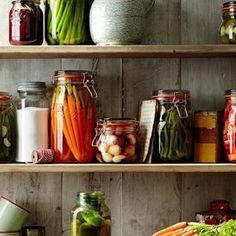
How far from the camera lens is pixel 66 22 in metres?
2.04

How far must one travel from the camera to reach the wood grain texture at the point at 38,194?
222 cm

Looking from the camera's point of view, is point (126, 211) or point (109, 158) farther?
A: point (126, 211)

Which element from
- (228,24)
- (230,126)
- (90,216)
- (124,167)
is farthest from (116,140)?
(228,24)

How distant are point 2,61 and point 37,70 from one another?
0.11 m

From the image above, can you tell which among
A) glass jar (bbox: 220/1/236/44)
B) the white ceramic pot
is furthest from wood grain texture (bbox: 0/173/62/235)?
glass jar (bbox: 220/1/236/44)

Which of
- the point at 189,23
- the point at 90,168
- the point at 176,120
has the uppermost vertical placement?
the point at 189,23

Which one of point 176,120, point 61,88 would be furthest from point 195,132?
point 61,88

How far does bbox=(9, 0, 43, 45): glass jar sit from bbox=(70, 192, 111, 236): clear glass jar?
1.51 ft

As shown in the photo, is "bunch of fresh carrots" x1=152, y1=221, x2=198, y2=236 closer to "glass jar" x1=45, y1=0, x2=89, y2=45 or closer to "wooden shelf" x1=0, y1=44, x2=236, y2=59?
"wooden shelf" x1=0, y1=44, x2=236, y2=59

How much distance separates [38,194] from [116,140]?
351 millimetres

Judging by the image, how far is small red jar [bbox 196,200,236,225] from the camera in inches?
81.2

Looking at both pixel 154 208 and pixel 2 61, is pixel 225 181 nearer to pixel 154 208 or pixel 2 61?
pixel 154 208

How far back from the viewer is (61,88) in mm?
2086

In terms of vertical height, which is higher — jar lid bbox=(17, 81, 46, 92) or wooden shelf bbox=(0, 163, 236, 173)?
jar lid bbox=(17, 81, 46, 92)
